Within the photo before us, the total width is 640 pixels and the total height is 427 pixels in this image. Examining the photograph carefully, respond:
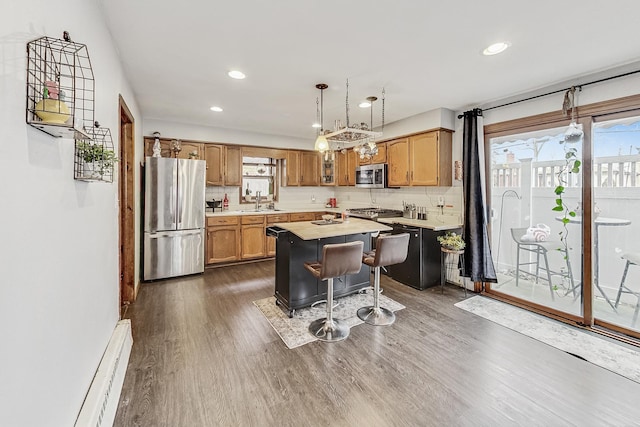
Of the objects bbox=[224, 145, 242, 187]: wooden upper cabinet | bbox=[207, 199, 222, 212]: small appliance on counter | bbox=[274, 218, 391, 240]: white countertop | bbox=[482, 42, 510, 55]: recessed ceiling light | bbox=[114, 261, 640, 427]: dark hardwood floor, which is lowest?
bbox=[114, 261, 640, 427]: dark hardwood floor

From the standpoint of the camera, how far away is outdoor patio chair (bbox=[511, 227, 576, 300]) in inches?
128

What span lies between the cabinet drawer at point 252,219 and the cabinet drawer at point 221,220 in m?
0.15

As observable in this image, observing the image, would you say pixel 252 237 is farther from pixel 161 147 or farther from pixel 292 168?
pixel 161 147

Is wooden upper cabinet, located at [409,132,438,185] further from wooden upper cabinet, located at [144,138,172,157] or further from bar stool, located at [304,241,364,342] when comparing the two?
wooden upper cabinet, located at [144,138,172,157]

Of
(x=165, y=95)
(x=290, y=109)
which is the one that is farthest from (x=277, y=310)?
(x=165, y=95)

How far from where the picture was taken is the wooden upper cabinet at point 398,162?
15.1 ft

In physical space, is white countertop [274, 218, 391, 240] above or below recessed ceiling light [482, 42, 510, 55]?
below

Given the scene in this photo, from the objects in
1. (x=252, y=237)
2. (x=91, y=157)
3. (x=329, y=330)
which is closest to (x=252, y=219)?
(x=252, y=237)

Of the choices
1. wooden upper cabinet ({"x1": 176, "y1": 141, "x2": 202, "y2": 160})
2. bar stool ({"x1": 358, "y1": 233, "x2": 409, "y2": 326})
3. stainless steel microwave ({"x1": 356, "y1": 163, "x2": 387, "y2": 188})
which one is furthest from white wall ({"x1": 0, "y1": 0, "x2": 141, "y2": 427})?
stainless steel microwave ({"x1": 356, "y1": 163, "x2": 387, "y2": 188})

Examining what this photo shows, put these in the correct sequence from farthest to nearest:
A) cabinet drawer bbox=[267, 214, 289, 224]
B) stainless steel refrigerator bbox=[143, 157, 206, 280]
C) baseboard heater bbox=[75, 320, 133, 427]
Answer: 1. cabinet drawer bbox=[267, 214, 289, 224]
2. stainless steel refrigerator bbox=[143, 157, 206, 280]
3. baseboard heater bbox=[75, 320, 133, 427]

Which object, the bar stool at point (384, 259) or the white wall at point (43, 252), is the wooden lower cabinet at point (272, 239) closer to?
the bar stool at point (384, 259)

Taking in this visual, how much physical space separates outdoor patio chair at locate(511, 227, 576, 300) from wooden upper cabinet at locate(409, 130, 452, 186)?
114 centimetres

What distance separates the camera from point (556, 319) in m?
3.15

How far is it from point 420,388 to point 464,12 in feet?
8.56
